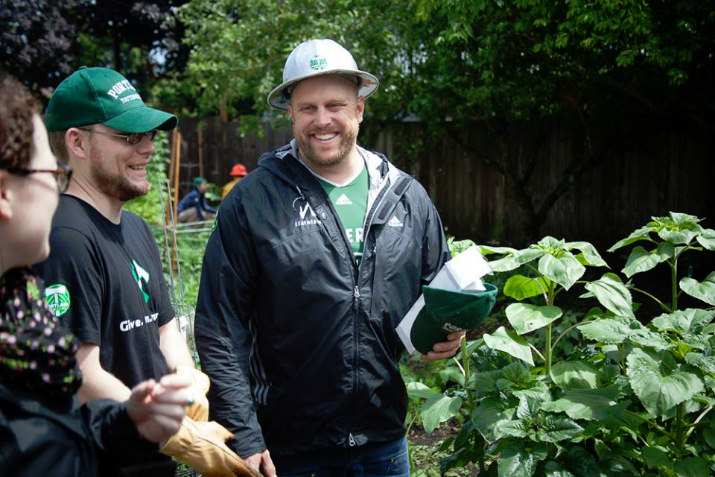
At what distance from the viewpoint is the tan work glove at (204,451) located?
1.93m

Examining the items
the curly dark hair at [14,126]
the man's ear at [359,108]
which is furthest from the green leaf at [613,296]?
the curly dark hair at [14,126]

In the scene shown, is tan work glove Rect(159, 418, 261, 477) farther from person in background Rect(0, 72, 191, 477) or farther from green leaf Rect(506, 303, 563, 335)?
green leaf Rect(506, 303, 563, 335)

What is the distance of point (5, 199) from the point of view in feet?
4.30

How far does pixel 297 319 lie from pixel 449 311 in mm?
551

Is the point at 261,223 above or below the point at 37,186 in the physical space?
below

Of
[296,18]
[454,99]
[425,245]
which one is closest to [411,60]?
[454,99]

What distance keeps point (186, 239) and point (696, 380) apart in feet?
23.3

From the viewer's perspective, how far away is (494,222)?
38.6 feet

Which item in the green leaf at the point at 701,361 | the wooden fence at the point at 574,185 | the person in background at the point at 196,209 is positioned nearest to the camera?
the green leaf at the point at 701,361

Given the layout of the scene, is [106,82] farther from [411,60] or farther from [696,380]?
[411,60]

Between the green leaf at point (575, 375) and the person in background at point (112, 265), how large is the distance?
1.30 m

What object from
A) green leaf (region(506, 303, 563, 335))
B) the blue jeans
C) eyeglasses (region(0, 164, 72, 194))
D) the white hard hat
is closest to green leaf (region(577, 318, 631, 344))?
green leaf (region(506, 303, 563, 335))

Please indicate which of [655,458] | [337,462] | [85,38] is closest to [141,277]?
[337,462]

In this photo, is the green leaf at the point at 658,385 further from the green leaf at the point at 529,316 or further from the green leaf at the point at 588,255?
the green leaf at the point at 588,255
